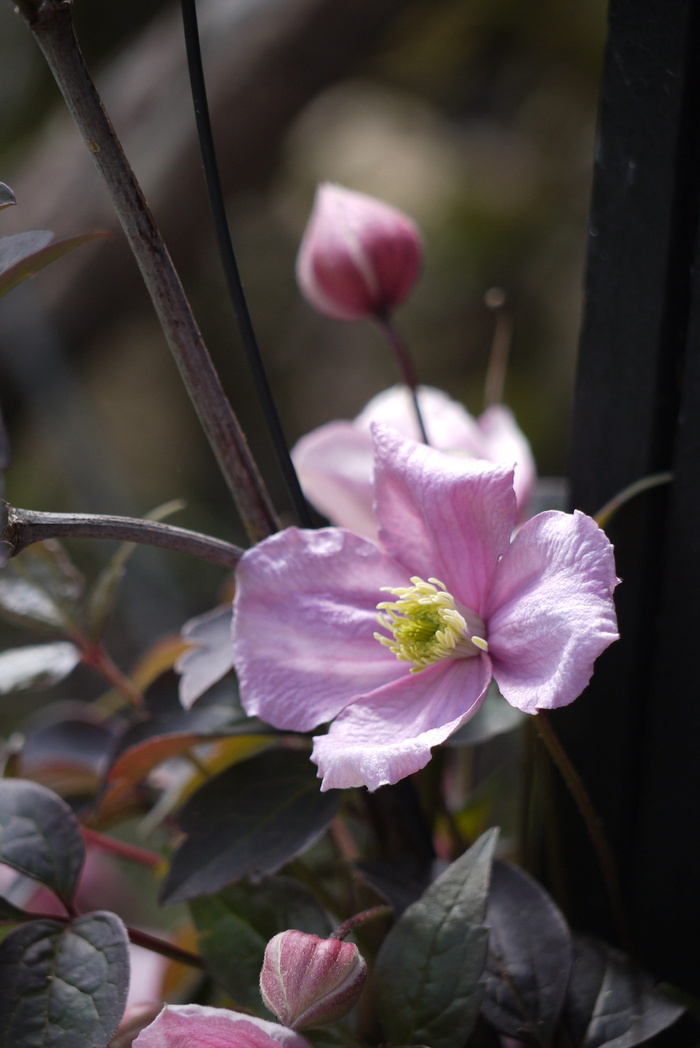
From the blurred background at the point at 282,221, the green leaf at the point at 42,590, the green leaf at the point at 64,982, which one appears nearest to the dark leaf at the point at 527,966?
the green leaf at the point at 64,982

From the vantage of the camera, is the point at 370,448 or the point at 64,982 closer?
the point at 64,982

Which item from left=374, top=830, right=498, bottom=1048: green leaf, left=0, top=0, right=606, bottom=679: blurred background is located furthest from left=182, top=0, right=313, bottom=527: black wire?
left=0, top=0, right=606, bottom=679: blurred background

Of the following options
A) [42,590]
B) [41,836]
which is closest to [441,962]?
[41,836]

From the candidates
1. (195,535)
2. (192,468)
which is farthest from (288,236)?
(195,535)

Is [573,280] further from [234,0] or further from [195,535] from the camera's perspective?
[195,535]

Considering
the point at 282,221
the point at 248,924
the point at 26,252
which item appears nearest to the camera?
the point at 26,252

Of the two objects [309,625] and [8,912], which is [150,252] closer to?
[309,625]
